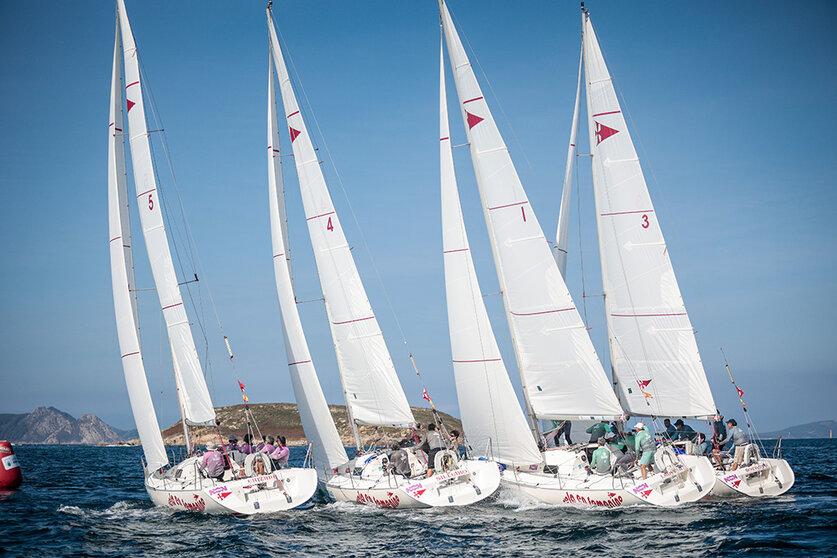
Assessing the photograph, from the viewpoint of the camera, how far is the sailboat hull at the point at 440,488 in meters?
19.7

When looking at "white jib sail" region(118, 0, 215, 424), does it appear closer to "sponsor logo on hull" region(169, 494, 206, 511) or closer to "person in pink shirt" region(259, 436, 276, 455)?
"person in pink shirt" region(259, 436, 276, 455)

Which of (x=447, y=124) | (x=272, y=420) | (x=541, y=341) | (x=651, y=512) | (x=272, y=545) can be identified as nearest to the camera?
(x=272, y=545)

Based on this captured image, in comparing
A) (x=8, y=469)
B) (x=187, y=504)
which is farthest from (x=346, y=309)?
(x=8, y=469)

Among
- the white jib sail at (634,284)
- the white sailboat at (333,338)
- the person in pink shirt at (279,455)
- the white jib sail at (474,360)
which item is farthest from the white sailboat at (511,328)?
the person in pink shirt at (279,455)

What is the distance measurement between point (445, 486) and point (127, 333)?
1175 cm

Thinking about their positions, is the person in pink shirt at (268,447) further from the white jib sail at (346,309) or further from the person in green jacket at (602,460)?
the person in green jacket at (602,460)

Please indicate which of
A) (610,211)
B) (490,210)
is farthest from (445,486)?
(610,211)

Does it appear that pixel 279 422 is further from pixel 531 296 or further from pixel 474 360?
pixel 531 296

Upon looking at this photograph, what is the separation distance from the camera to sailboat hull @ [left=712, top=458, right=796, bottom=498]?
19625 mm

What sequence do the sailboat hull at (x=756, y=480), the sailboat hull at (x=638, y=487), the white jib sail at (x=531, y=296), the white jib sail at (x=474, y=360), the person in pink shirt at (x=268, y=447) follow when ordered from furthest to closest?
1. the white jib sail at (x=531, y=296)
2. the person in pink shirt at (x=268, y=447)
3. the white jib sail at (x=474, y=360)
4. the sailboat hull at (x=756, y=480)
5. the sailboat hull at (x=638, y=487)

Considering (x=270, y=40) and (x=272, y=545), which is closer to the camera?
(x=272, y=545)

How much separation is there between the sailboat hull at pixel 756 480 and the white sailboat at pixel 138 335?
10.8 meters

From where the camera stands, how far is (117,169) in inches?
1017

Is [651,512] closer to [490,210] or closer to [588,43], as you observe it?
[490,210]
